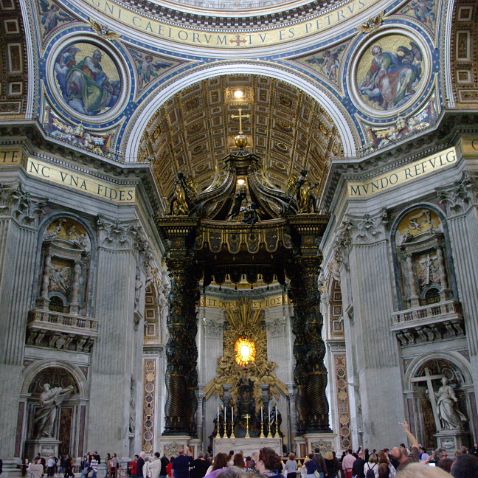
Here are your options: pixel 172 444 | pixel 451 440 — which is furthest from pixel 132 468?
pixel 451 440

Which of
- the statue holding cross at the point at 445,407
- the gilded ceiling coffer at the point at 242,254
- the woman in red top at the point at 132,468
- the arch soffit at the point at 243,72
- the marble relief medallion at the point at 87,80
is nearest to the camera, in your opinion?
the gilded ceiling coffer at the point at 242,254

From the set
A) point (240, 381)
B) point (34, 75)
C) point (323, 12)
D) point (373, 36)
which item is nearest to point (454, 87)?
point (373, 36)

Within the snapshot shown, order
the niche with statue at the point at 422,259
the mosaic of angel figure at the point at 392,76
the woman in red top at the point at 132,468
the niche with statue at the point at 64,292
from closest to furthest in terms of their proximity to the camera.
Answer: the woman in red top at the point at 132,468 → the niche with statue at the point at 64,292 → the niche with statue at the point at 422,259 → the mosaic of angel figure at the point at 392,76

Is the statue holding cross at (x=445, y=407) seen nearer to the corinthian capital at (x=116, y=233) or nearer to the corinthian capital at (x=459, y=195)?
the corinthian capital at (x=459, y=195)

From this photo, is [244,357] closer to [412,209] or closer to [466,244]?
[412,209]

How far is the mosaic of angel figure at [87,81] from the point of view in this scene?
53.4 ft

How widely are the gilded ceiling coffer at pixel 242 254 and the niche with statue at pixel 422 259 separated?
5.10 m

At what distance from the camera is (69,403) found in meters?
14.1

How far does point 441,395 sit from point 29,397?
947 cm

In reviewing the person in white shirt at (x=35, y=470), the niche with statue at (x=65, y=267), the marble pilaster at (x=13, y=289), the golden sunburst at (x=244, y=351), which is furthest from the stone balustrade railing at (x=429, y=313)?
the golden sunburst at (x=244, y=351)

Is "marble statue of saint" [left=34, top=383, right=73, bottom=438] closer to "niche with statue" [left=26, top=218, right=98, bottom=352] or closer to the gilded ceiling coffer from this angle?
"niche with statue" [left=26, top=218, right=98, bottom=352]

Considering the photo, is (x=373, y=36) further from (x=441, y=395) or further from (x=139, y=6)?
(x=441, y=395)

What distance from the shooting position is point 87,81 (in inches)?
666

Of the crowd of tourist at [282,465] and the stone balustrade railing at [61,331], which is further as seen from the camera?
the stone balustrade railing at [61,331]
